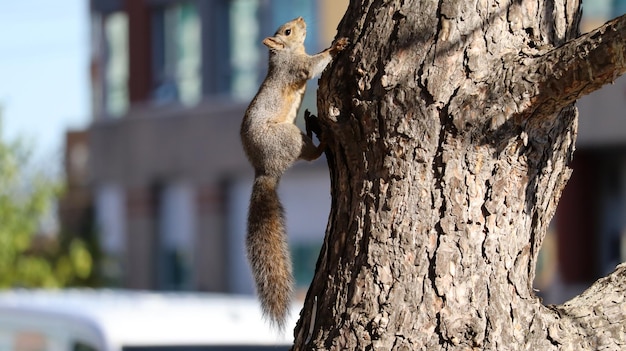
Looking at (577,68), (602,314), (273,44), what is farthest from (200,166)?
(577,68)

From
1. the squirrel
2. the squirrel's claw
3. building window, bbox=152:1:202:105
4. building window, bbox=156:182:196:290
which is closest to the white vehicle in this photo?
the squirrel

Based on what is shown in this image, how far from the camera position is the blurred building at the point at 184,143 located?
1995 cm

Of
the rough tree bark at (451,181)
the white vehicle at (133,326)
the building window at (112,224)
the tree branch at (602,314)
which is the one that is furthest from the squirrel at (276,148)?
the building window at (112,224)

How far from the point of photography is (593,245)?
17.0m

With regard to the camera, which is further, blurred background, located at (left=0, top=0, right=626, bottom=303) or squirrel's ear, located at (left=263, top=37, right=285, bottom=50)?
blurred background, located at (left=0, top=0, right=626, bottom=303)

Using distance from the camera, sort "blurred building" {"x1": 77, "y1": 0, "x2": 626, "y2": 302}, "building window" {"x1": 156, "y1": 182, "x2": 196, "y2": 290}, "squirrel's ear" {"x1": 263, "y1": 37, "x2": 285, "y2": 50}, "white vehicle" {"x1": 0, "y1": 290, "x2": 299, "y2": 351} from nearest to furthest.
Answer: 1. "squirrel's ear" {"x1": 263, "y1": 37, "x2": 285, "y2": 50}
2. "white vehicle" {"x1": 0, "y1": 290, "x2": 299, "y2": 351}
3. "blurred building" {"x1": 77, "y1": 0, "x2": 626, "y2": 302}
4. "building window" {"x1": 156, "y1": 182, "x2": 196, "y2": 290}

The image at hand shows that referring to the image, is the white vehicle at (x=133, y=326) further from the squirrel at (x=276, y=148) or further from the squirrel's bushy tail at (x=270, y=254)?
the squirrel's bushy tail at (x=270, y=254)

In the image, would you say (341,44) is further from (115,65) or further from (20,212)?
(115,65)

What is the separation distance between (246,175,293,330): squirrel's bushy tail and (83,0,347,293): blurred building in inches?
592

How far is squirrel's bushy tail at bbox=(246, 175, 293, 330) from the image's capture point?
3.55m

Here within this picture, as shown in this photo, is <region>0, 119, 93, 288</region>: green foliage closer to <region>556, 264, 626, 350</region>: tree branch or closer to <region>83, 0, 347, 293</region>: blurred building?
<region>83, 0, 347, 293</region>: blurred building

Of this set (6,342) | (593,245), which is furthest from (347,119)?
(593,245)

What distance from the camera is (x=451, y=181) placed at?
3203mm

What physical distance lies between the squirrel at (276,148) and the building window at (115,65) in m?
18.2
